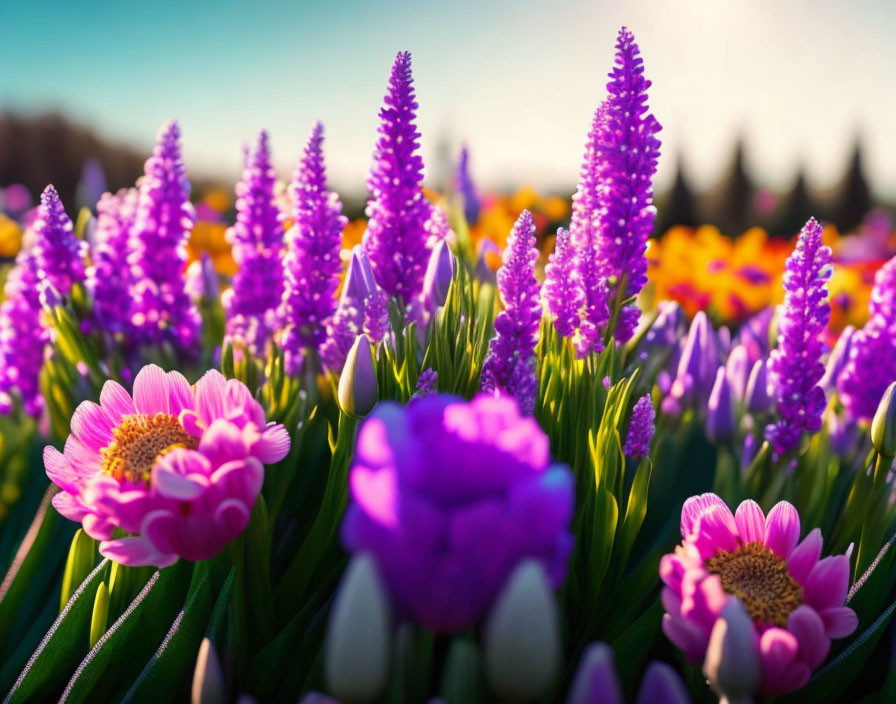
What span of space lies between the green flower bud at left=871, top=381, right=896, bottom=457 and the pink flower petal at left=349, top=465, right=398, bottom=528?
1.03m

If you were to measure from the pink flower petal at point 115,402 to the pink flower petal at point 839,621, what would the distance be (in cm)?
107

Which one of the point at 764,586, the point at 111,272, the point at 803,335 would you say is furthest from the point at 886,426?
the point at 111,272

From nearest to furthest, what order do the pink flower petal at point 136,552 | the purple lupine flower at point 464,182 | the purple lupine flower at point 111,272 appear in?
the pink flower petal at point 136,552 < the purple lupine flower at point 111,272 < the purple lupine flower at point 464,182

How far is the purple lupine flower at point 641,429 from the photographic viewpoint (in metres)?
1.52

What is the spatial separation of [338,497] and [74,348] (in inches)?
41.9

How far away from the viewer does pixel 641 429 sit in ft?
5.05

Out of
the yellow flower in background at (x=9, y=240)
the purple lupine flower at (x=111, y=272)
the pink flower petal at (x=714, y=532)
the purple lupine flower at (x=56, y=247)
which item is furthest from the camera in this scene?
the yellow flower in background at (x=9, y=240)

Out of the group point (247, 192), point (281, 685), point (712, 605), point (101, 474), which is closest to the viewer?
point (712, 605)

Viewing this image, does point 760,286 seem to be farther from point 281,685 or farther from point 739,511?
point 281,685

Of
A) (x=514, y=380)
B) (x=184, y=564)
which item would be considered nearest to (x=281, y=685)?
(x=184, y=564)

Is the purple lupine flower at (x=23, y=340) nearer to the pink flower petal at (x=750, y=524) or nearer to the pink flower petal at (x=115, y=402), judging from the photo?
the pink flower petal at (x=115, y=402)

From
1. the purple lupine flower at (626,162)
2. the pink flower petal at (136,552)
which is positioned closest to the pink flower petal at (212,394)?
the pink flower petal at (136,552)

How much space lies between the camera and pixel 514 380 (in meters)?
1.35

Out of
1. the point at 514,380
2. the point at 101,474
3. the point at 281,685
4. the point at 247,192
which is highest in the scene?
the point at 247,192
